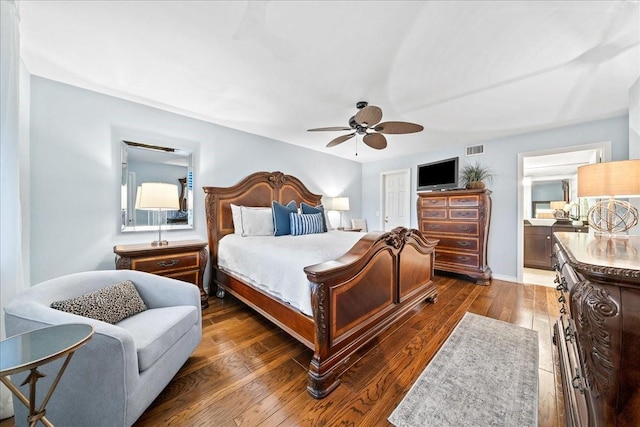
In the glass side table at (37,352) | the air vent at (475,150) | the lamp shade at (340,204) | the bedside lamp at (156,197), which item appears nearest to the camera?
the glass side table at (37,352)

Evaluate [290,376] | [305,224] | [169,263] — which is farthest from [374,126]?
[169,263]

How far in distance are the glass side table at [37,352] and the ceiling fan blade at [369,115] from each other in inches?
94.8

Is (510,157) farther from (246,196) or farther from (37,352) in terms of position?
(37,352)

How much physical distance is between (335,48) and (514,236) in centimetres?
410

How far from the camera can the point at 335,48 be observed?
1879mm

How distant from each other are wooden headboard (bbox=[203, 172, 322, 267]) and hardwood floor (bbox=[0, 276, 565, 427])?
1.10m

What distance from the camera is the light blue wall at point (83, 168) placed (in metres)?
2.29

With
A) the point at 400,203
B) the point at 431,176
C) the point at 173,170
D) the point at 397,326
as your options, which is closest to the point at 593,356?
the point at 397,326

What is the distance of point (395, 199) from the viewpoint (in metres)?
5.59

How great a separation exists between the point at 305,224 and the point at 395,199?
121 inches

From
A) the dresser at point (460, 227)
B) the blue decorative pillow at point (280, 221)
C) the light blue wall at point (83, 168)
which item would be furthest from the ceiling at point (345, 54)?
the dresser at point (460, 227)

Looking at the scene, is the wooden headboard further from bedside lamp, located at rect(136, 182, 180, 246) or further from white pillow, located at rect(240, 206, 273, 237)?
bedside lamp, located at rect(136, 182, 180, 246)

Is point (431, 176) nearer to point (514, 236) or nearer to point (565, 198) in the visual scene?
point (514, 236)

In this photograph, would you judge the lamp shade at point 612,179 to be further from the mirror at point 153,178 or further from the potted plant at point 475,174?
the mirror at point 153,178
